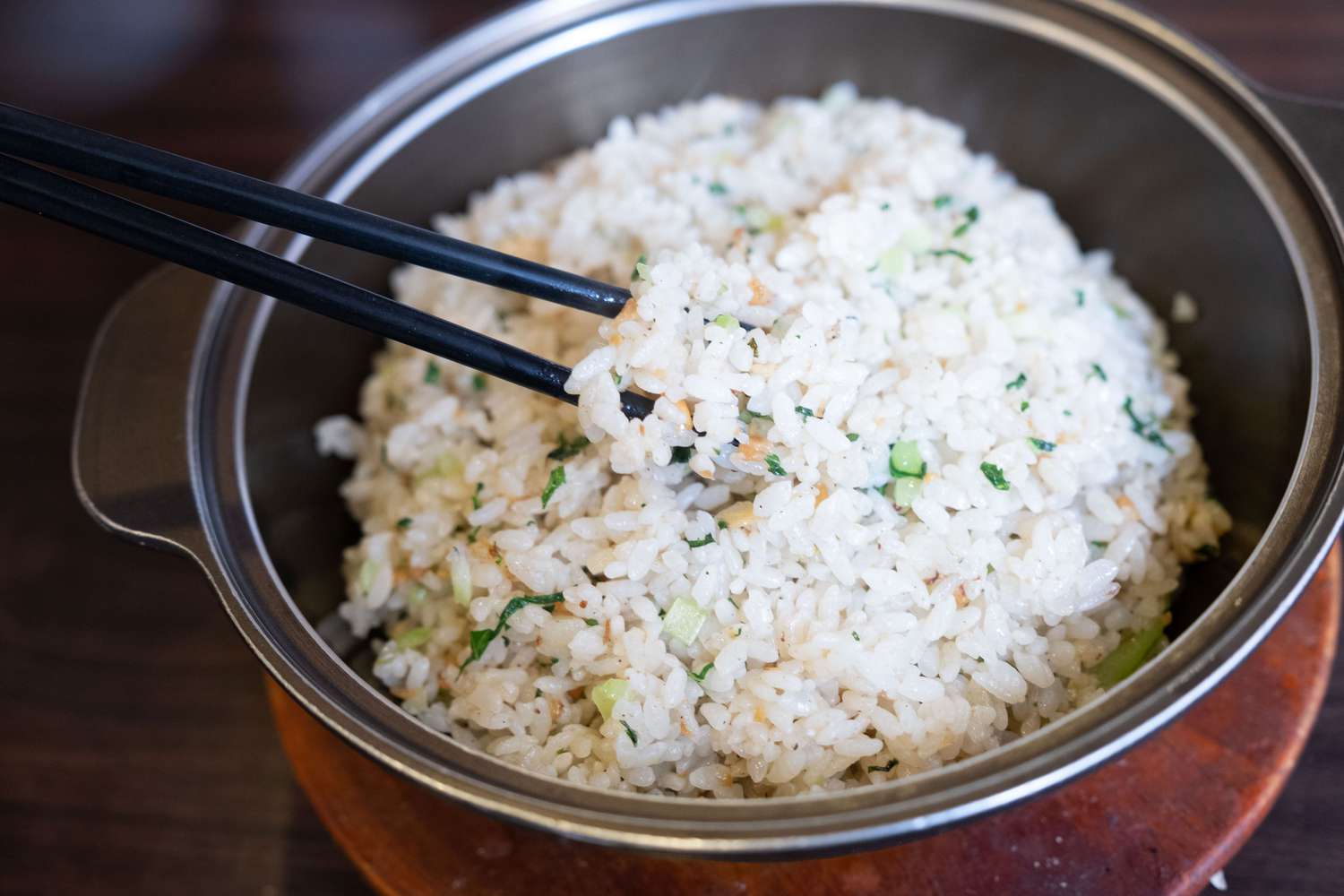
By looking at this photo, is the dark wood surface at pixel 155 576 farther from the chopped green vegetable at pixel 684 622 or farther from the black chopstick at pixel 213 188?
the black chopstick at pixel 213 188

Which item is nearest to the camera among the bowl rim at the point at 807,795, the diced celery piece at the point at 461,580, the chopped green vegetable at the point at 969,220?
the bowl rim at the point at 807,795

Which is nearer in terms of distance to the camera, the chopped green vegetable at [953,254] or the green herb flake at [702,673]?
the green herb flake at [702,673]

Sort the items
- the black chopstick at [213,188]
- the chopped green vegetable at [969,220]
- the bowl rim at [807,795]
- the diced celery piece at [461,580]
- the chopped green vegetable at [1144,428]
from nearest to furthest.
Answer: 1. the bowl rim at [807,795]
2. the black chopstick at [213,188]
3. the diced celery piece at [461,580]
4. the chopped green vegetable at [1144,428]
5. the chopped green vegetable at [969,220]

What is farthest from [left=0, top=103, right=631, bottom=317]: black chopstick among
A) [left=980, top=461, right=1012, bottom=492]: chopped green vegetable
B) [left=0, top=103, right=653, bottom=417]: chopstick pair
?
[left=980, top=461, right=1012, bottom=492]: chopped green vegetable

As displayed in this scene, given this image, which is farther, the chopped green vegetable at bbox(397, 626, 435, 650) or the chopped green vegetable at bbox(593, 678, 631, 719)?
the chopped green vegetable at bbox(397, 626, 435, 650)

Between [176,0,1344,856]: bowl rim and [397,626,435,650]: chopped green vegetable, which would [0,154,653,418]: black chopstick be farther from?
[397,626,435,650]: chopped green vegetable

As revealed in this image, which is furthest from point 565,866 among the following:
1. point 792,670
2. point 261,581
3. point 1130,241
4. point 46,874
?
point 1130,241

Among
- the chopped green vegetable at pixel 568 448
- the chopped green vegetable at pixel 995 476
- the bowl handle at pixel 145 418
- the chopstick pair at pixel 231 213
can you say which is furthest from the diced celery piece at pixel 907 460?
the bowl handle at pixel 145 418
